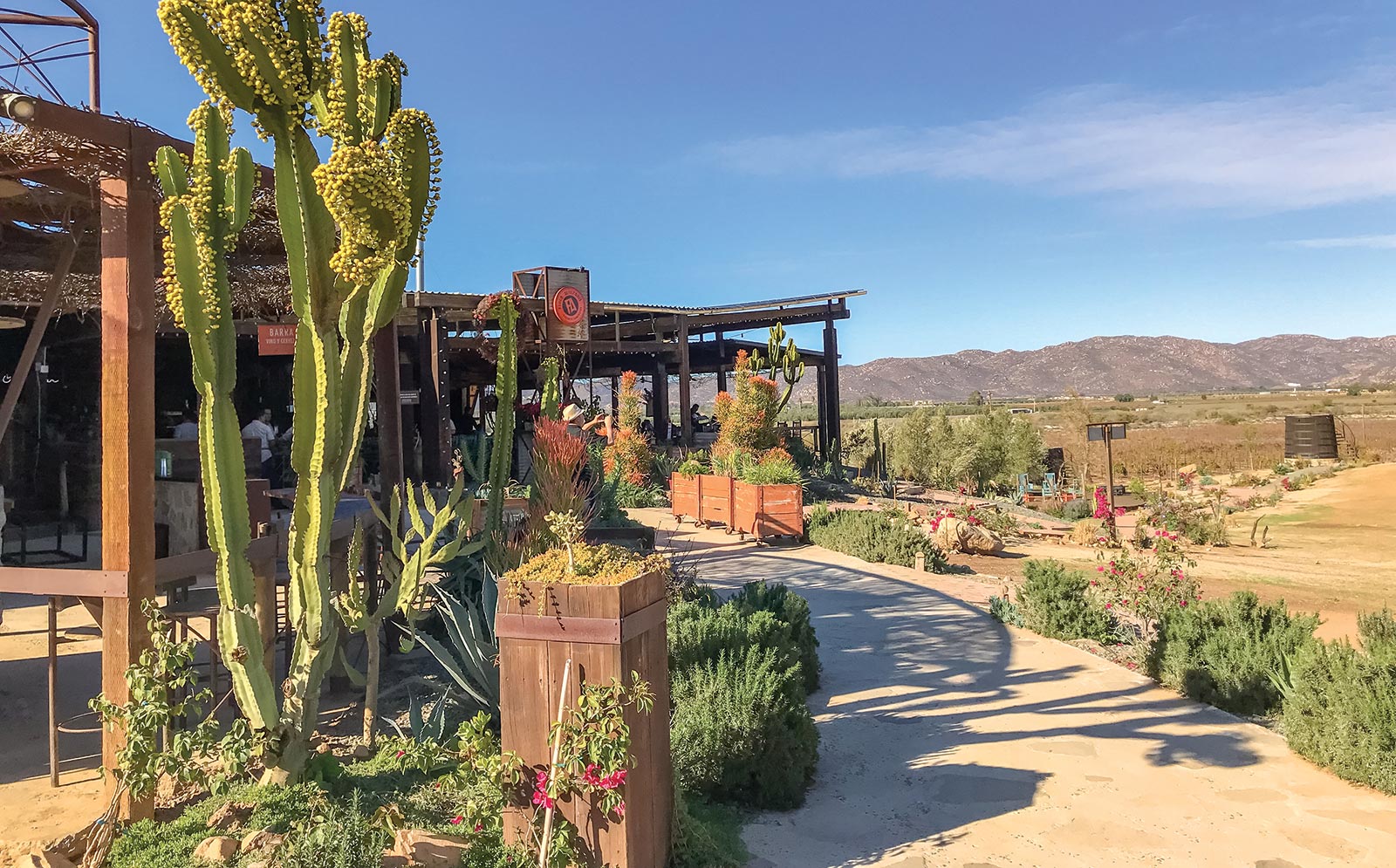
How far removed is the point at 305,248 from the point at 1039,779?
4.13m

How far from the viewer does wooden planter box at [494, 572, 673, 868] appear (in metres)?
2.86

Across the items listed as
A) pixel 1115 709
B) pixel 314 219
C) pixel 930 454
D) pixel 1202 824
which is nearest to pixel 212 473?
pixel 314 219

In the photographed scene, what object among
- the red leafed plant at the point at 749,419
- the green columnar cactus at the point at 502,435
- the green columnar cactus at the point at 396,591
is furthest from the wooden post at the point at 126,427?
the red leafed plant at the point at 749,419

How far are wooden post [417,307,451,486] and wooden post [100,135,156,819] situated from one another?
892 cm

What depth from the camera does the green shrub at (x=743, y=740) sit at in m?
3.86

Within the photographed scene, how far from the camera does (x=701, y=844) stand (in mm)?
3254

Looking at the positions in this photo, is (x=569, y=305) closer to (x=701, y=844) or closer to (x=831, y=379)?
(x=701, y=844)

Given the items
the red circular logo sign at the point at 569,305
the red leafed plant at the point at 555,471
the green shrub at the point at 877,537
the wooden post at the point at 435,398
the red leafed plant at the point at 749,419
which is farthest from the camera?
the red leafed plant at the point at 749,419

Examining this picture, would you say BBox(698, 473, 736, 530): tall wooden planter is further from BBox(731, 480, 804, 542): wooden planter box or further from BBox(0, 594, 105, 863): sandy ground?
BBox(0, 594, 105, 863): sandy ground

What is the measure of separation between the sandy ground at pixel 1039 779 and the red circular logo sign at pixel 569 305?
6.11m

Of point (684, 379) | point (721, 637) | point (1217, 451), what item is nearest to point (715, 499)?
point (684, 379)

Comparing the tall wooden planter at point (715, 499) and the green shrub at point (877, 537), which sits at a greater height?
the tall wooden planter at point (715, 499)

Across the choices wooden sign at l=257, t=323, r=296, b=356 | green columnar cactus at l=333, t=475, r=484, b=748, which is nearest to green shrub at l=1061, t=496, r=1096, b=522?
wooden sign at l=257, t=323, r=296, b=356

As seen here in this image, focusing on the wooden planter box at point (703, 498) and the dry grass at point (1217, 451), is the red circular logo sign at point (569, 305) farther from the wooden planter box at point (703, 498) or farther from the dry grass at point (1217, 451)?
the dry grass at point (1217, 451)
